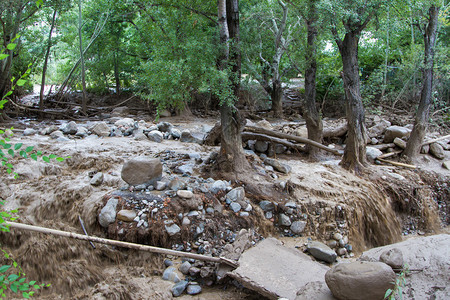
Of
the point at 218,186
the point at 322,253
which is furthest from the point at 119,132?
the point at 322,253

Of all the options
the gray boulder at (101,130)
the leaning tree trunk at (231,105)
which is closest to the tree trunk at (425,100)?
the leaning tree trunk at (231,105)

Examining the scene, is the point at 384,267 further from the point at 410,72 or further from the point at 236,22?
the point at 410,72

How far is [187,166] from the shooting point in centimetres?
623

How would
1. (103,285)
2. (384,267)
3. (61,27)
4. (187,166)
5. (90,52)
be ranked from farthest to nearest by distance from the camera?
(90,52), (61,27), (187,166), (103,285), (384,267)

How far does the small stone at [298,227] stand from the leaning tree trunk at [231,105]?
1.33 meters

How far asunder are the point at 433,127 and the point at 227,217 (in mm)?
8065

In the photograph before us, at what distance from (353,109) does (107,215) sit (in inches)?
215

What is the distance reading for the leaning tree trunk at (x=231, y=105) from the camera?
541cm

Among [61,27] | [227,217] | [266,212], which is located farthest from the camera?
[61,27]

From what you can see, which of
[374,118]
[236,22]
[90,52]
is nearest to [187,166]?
[236,22]

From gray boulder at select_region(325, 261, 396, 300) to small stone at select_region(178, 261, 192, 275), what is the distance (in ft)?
6.31

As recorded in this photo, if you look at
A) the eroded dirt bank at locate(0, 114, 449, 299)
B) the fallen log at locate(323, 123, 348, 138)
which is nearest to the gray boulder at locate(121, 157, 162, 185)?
the eroded dirt bank at locate(0, 114, 449, 299)

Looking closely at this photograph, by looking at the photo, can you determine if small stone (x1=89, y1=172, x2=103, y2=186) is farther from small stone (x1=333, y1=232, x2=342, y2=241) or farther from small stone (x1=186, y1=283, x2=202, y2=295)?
small stone (x1=333, y1=232, x2=342, y2=241)

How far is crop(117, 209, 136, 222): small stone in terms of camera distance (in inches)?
181
